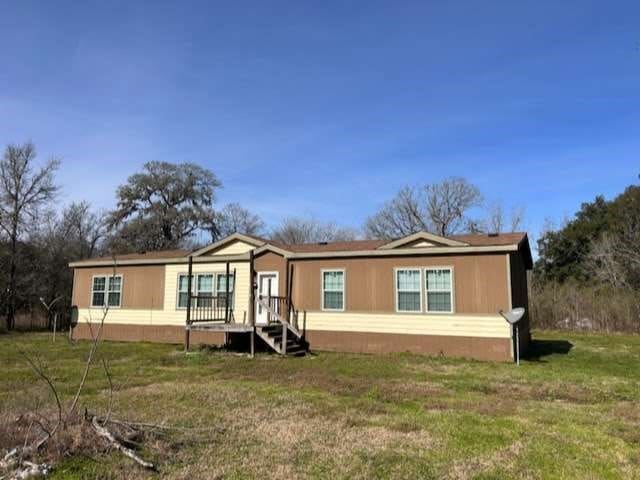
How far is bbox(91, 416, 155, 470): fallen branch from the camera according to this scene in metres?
4.27

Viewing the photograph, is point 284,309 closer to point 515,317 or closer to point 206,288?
point 206,288

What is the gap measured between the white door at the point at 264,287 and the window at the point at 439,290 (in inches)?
191

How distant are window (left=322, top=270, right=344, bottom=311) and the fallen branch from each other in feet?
31.3

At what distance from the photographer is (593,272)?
30.2m

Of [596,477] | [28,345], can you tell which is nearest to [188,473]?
[596,477]

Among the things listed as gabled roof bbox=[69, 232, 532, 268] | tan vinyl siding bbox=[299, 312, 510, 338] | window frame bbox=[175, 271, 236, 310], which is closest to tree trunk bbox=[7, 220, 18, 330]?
gabled roof bbox=[69, 232, 532, 268]

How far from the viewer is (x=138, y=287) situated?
17.2m

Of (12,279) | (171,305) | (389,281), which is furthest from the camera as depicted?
(12,279)

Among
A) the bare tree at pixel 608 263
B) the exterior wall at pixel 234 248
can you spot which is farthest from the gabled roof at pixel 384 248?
the bare tree at pixel 608 263

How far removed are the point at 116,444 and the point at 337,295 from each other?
389 inches

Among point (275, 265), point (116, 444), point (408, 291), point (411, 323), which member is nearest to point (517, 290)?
point (408, 291)

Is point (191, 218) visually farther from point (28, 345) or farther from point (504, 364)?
point (504, 364)

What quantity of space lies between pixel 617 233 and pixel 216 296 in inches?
1074

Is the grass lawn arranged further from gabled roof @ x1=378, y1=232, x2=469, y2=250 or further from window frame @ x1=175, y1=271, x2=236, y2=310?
window frame @ x1=175, y1=271, x2=236, y2=310
